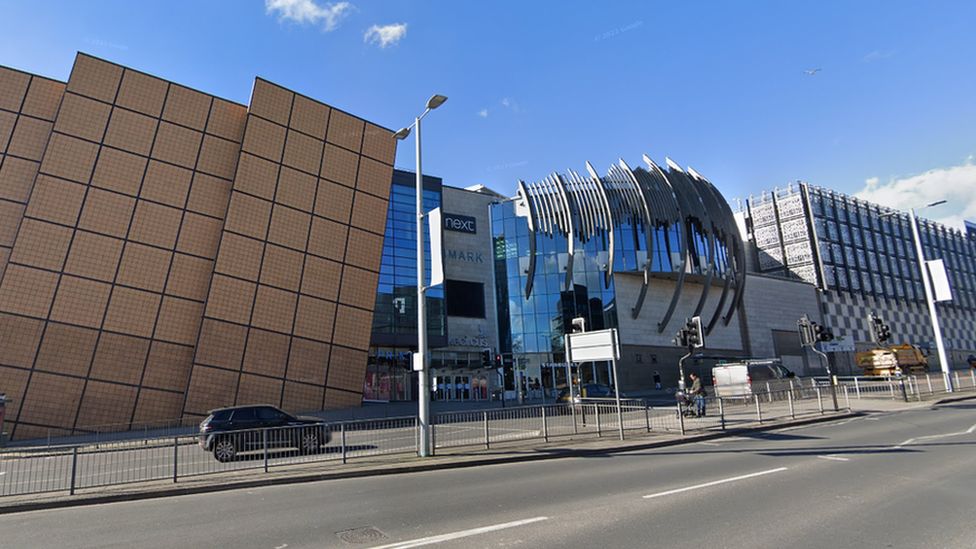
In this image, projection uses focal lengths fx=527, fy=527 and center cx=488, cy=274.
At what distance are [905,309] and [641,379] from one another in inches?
2078

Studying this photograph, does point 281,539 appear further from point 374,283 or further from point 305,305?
point 374,283

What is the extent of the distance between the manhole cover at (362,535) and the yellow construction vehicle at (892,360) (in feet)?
168

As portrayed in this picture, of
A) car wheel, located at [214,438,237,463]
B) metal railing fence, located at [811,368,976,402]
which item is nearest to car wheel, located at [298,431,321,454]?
car wheel, located at [214,438,237,463]

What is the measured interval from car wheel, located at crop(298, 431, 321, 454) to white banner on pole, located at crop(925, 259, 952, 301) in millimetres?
31327

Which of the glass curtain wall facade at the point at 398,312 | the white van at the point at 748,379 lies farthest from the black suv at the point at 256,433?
the glass curtain wall facade at the point at 398,312

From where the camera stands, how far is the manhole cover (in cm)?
610

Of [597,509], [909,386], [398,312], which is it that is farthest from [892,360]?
[597,509]

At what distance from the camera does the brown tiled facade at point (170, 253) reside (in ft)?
80.7

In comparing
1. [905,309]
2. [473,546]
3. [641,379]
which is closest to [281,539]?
[473,546]

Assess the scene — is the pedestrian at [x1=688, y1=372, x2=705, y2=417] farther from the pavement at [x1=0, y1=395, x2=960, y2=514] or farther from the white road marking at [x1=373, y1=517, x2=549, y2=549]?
the white road marking at [x1=373, y1=517, x2=549, y2=549]

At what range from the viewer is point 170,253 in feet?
91.0

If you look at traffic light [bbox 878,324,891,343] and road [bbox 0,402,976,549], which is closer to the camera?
road [bbox 0,402,976,549]

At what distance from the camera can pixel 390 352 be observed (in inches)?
1678

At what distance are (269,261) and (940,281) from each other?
36.5 m
